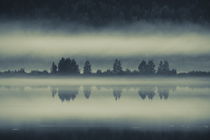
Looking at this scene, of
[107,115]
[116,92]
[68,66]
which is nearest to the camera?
[107,115]

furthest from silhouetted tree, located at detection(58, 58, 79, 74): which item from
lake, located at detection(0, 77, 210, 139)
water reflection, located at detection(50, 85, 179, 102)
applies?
lake, located at detection(0, 77, 210, 139)

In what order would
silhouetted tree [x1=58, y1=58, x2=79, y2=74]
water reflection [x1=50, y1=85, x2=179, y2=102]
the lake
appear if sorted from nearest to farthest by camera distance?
1. the lake
2. water reflection [x1=50, y1=85, x2=179, y2=102]
3. silhouetted tree [x1=58, y1=58, x2=79, y2=74]

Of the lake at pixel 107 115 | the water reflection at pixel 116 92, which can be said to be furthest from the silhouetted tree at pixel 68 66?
the lake at pixel 107 115

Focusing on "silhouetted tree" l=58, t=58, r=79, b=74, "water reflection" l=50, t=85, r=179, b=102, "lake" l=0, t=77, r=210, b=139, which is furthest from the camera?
"silhouetted tree" l=58, t=58, r=79, b=74

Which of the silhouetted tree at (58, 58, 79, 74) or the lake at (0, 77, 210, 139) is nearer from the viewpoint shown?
the lake at (0, 77, 210, 139)

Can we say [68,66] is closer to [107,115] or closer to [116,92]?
[116,92]

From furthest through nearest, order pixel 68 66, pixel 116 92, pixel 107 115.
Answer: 1. pixel 68 66
2. pixel 116 92
3. pixel 107 115

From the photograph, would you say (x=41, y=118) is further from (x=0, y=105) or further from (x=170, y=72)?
(x=170, y=72)

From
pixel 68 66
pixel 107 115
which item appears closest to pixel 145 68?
pixel 68 66

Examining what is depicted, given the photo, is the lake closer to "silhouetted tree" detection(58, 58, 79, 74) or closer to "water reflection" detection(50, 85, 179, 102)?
"water reflection" detection(50, 85, 179, 102)

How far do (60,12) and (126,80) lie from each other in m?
10.4

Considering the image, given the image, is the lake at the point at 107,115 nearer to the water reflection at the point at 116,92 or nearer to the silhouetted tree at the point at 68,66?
the water reflection at the point at 116,92

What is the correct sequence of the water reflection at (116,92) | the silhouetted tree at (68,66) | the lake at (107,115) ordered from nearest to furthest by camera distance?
the lake at (107,115) → the water reflection at (116,92) → the silhouetted tree at (68,66)

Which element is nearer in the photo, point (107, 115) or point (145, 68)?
point (107, 115)
